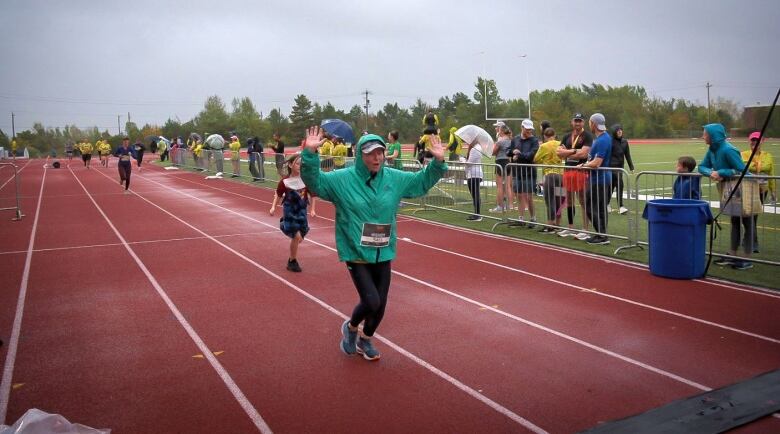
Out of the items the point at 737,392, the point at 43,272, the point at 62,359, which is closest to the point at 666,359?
the point at 737,392

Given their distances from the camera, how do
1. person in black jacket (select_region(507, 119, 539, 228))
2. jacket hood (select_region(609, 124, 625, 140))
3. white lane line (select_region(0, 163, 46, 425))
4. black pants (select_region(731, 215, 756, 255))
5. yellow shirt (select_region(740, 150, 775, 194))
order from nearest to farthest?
white lane line (select_region(0, 163, 46, 425))
black pants (select_region(731, 215, 756, 255))
yellow shirt (select_region(740, 150, 775, 194))
person in black jacket (select_region(507, 119, 539, 228))
jacket hood (select_region(609, 124, 625, 140))

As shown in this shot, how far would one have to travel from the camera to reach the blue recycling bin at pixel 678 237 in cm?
792

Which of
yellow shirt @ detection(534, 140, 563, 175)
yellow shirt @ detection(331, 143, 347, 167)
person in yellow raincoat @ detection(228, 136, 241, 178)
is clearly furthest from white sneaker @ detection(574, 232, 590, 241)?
person in yellow raincoat @ detection(228, 136, 241, 178)

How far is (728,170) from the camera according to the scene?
8523 mm

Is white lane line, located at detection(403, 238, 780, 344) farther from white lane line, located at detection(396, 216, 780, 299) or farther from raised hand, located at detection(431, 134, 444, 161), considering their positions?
raised hand, located at detection(431, 134, 444, 161)

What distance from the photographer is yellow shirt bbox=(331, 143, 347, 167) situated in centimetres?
1824

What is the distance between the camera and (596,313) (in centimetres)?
684

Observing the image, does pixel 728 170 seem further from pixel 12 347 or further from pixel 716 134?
pixel 12 347

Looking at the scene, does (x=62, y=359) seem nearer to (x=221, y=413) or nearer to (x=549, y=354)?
(x=221, y=413)

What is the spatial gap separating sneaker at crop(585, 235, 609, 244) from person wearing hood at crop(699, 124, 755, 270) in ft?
6.76

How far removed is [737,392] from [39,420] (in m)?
4.86

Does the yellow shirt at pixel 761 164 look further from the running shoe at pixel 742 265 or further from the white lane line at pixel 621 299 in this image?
the white lane line at pixel 621 299

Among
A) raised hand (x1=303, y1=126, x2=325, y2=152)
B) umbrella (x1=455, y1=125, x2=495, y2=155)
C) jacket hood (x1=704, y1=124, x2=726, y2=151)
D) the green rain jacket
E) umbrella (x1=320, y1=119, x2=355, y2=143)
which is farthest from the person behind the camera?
umbrella (x1=455, y1=125, x2=495, y2=155)

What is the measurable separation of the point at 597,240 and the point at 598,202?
29.1 inches
